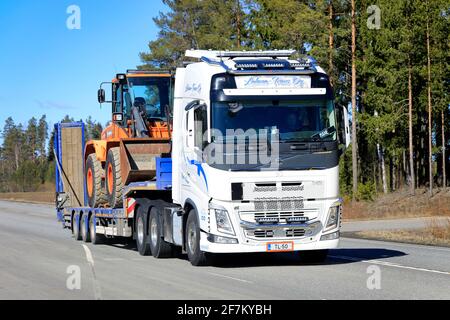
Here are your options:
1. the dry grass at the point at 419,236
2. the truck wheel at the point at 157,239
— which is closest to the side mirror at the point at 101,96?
the truck wheel at the point at 157,239

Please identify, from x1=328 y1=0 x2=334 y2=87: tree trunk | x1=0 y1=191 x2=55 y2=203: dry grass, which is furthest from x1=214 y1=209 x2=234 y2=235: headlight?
x1=0 y1=191 x2=55 y2=203: dry grass

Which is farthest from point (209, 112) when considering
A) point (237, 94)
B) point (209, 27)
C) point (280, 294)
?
point (209, 27)

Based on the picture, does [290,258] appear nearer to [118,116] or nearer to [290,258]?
[290,258]

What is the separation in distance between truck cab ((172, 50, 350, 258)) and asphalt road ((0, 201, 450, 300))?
2.29 feet

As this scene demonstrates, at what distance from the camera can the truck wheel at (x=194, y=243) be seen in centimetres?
1627

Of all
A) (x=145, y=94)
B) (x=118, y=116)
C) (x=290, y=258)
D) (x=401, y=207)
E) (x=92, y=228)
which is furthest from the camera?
(x=401, y=207)

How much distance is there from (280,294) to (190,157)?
5158 mm

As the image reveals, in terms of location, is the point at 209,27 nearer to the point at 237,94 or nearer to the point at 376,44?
the point at 376,44

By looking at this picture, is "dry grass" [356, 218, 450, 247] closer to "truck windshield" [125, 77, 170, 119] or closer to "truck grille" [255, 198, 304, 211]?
"truck windshield" [125, 77, 170, 119]

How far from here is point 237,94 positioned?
15.6m

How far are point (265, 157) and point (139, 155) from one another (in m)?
6.30

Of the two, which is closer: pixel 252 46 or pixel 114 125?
pixel 114 125

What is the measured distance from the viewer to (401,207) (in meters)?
47.7

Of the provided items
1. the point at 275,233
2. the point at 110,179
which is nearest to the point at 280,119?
the point at 275,233
